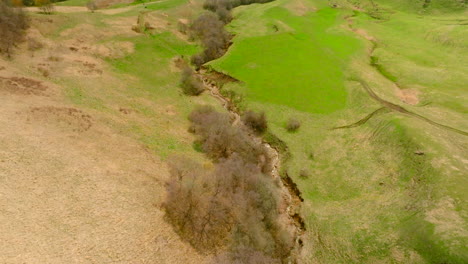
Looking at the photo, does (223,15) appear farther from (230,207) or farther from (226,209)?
(226,209)

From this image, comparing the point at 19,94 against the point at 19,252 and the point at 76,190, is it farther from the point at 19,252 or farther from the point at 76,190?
the point at 19,252

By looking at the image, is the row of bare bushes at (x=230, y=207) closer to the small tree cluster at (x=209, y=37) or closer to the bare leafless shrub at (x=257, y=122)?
the bare leafless shrub at (x=257, y=122)

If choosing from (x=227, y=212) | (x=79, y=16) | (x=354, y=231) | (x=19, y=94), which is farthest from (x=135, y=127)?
(x=79, y=16)

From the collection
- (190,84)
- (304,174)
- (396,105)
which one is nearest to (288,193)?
(304,174)

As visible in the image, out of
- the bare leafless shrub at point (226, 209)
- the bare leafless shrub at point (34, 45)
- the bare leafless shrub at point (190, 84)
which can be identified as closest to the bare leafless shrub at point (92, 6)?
the bare leafless shrub at point (34, 45)

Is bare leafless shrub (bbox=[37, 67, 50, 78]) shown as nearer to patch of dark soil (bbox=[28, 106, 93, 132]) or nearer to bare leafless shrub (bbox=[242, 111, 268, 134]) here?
patch of dark soil (bbox=[28, 106, 93, 132])

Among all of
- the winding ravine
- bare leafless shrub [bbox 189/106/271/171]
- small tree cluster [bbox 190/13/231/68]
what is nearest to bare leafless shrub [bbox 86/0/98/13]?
small tree cluster [bbox 190/13/231/68]

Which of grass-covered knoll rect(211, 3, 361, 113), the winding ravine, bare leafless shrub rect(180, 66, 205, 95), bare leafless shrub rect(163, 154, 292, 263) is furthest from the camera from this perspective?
bare leafless shrub rect(180, 66, 205, 95)

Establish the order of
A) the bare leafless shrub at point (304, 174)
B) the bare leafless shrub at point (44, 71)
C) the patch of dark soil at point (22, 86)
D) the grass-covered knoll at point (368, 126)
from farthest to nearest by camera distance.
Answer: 1. the bare leafless shrub at point (44, 71)
2. the bare leafless shrub at point (304, 174)
3. the patch of dark soil at point (22, 86)
4. the grass-covered knoll at point (368, 126)
